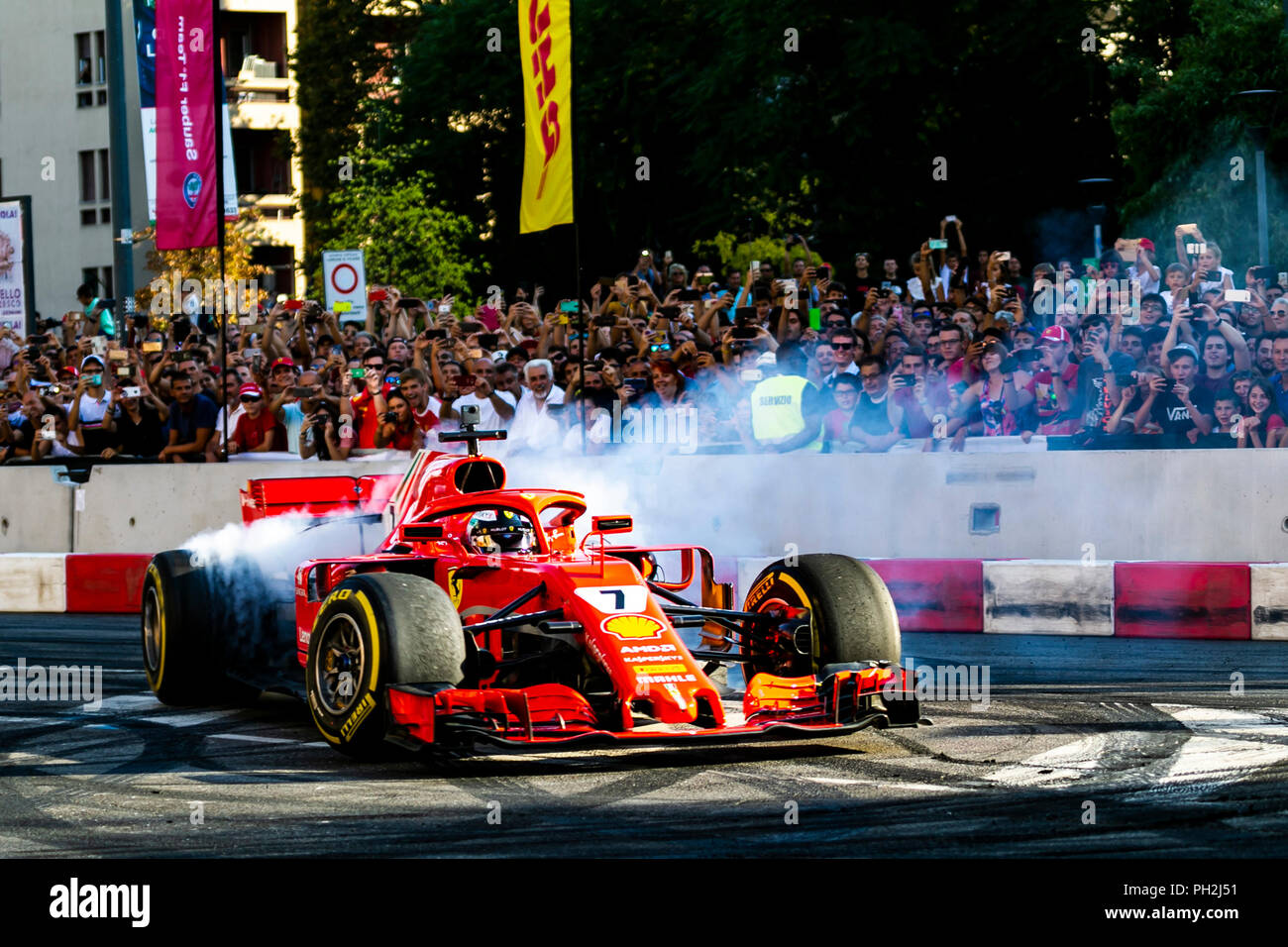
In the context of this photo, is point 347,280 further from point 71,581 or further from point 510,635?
point 510,635

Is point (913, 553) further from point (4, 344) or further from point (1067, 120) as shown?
point (1067, 120)

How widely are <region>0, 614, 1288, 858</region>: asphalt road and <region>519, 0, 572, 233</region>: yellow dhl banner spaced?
603cm

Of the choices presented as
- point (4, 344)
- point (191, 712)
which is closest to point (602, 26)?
point (4, 344)

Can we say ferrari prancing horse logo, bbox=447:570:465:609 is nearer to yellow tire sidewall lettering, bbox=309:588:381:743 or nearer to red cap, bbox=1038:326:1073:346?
yellow tire sidewall lettering, bbox=309:588:381:743

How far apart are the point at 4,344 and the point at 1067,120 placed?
18.2m

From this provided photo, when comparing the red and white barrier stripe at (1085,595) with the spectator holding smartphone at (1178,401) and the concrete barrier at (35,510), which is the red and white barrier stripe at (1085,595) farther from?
the concrete barrier at (35,510)

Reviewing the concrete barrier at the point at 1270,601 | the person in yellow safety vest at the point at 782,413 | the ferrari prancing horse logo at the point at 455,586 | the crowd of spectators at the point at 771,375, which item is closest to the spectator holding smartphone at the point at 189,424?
the crowd of spectators at the point at 771,375

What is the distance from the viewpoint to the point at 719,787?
770cm

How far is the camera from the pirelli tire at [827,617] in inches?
348

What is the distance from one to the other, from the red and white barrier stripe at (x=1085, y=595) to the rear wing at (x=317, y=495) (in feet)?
12.0

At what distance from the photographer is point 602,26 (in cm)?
4081

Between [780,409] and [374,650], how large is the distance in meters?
6.72

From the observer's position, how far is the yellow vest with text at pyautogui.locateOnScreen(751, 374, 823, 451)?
14.4 metres

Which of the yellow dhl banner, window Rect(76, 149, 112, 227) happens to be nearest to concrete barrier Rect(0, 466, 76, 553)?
the yellow dhl banner
